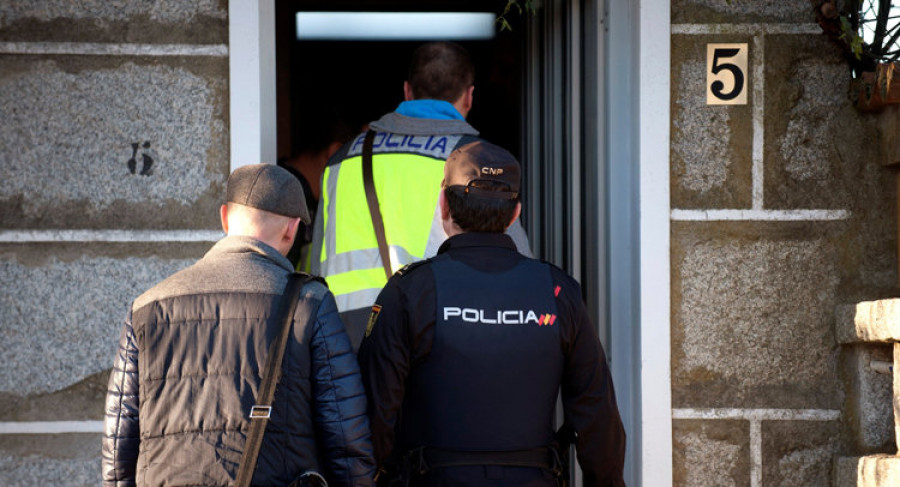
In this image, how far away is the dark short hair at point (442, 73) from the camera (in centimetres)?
378

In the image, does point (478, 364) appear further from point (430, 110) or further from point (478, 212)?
point (430, 110)

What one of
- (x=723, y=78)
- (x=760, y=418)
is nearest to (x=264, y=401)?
(x=760, y=418)

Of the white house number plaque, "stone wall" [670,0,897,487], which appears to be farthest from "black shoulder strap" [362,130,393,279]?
the white house number plaque

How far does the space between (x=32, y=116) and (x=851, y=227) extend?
9.63ft

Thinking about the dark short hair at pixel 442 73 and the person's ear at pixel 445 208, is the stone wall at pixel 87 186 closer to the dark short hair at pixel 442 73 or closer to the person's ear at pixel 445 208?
the dark short hair at pixel 442 73

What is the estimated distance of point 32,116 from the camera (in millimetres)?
3803

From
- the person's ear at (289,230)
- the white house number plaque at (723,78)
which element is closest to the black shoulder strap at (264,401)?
the person's ear at (289,230)

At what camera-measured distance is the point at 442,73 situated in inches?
148

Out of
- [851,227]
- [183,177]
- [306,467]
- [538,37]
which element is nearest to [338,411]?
[306,467]

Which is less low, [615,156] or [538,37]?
[538,37]

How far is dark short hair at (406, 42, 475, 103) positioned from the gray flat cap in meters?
1.17

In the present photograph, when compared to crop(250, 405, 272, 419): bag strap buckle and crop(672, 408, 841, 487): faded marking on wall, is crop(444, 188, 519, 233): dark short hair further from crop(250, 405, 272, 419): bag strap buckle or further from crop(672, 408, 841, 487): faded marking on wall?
crop(672, 408, 841, 487): faded marking on wall

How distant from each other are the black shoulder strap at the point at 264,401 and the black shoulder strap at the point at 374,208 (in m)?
0.98

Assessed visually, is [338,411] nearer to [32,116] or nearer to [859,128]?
[32,116]
